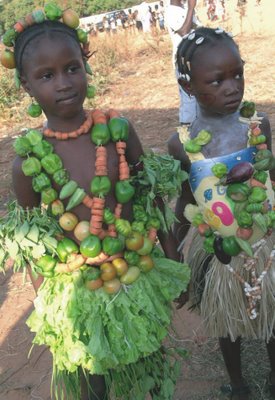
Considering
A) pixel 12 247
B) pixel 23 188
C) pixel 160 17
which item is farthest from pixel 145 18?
pixel 12 247

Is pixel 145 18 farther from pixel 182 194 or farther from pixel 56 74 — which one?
pixel 56 74

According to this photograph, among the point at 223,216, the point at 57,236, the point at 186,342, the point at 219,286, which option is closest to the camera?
the point at 57,236

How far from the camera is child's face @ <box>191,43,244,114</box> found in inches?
71.2

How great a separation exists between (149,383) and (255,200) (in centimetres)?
93

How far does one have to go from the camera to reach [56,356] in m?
1.88

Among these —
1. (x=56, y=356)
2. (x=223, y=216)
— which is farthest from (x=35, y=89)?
(x=56, y=356)

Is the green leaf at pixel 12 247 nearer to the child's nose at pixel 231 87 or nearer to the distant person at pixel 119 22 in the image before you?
the child's nose at pixel 231 87

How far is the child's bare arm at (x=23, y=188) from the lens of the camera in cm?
175

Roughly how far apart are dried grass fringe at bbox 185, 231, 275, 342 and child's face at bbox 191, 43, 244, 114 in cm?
64

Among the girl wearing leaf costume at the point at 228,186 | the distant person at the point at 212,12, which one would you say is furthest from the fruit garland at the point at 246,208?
the distant person at the point at 212,12

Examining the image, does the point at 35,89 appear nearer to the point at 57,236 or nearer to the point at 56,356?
the point at 57,236

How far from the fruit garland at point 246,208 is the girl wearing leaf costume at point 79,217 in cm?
21

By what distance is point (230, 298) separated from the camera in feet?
6.89

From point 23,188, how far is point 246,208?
0.89 meters
